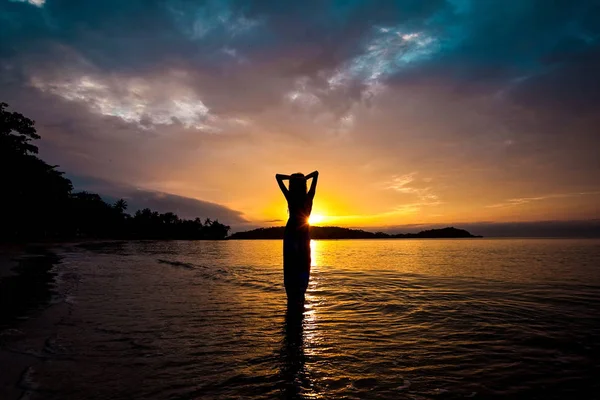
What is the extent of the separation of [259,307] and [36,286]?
10.2 meters

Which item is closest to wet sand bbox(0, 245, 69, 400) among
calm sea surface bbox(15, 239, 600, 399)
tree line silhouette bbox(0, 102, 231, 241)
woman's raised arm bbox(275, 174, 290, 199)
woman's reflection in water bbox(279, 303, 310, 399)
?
calm sea surface bbox(15, 239, 600, 399)

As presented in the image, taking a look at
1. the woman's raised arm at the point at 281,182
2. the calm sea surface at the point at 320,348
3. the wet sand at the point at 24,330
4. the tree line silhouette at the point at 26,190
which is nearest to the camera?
the wet sand at the point at 24,330

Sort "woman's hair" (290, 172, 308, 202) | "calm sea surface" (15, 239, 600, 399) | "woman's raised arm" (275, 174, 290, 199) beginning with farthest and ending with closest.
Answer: "woman's raised arm" (275, 174, 290, 199) → "woman's hair" (290, 172, 308, 202) → "calm sea surface" (15, 239, 600, 399)

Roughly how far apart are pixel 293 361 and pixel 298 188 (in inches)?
208

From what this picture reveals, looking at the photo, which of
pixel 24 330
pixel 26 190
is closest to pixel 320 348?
pixel 24 330

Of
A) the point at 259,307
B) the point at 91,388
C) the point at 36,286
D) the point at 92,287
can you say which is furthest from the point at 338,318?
the point at 36,286

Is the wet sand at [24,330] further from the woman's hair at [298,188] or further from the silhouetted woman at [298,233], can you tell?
the woman's hair at [298,188]

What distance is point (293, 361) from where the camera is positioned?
6629 mm

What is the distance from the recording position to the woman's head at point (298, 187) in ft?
34.8

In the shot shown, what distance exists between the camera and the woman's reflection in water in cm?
536

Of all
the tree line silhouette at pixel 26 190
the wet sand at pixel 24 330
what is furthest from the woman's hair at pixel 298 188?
the tree line silhouette at pixel 26 190

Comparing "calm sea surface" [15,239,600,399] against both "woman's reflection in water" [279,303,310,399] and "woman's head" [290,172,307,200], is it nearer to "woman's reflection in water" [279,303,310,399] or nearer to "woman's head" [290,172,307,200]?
"woman's reflection in water" [279,303,310,399]

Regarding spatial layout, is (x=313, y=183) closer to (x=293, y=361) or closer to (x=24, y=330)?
(x=293, y=361)

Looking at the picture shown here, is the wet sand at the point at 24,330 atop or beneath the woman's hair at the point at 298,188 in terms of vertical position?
beneath
